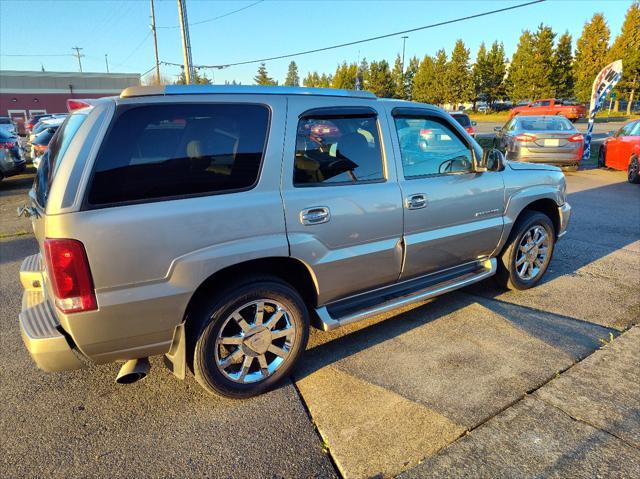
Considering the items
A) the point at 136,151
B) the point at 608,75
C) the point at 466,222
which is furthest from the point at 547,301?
the point at 608,75

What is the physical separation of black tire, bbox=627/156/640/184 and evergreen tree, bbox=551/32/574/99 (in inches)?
1564

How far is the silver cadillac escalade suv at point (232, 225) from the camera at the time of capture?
7.52 ft

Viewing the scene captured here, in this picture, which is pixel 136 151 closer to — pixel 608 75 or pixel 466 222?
pixel 466 222

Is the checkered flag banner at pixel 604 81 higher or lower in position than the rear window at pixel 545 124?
higher

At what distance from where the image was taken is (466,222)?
3814 mm

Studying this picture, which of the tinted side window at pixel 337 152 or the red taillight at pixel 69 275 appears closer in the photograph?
the red taillight at pixel 69 275

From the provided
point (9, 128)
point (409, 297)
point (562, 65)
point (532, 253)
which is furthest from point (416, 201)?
point (562, 65)

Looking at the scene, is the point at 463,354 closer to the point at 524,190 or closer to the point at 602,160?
the point at 524,190

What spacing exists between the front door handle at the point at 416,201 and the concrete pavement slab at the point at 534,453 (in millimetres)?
1562

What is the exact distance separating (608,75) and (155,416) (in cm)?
1655

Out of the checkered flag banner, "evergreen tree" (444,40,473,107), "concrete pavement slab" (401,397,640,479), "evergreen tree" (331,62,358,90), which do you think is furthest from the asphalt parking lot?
"evergreen tree" (331,62,358,90)

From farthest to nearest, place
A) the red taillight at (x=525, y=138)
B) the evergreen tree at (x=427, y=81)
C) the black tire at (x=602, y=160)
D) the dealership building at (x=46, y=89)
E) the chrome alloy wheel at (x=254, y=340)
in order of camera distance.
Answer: the evergreen tree at (x=427, y=81) < the dealership building at (x=46, y=89) < the black tire at (x=602, y=160) < the red taillight at (x=525, y=138) < the chrome alloy wheel at (x=254, y=340)

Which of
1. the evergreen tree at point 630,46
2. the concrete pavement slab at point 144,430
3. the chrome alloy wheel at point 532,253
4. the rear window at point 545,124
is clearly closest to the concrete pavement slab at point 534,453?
the concrete pavement slab at point 144,430

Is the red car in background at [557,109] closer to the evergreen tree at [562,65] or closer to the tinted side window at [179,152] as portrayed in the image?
the evergreen tree at [562,65]
